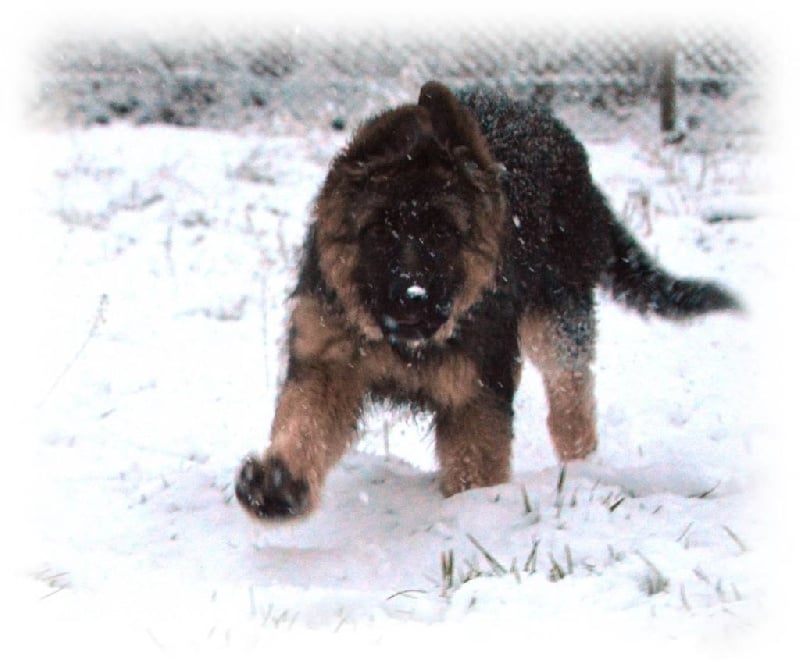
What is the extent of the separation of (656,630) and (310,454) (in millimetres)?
1595

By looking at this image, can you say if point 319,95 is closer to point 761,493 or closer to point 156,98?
point 156,98

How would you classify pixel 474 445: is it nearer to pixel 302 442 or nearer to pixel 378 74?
pixel 302 442

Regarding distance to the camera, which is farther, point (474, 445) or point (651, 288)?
point (651, 288)

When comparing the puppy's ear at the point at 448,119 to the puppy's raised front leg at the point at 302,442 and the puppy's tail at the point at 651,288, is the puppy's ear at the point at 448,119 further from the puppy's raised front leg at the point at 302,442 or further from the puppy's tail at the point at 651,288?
the puppy's tail at the point at 651,288

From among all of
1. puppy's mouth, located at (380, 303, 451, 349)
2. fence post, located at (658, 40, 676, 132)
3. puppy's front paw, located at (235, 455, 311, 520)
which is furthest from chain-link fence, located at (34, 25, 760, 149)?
puppy's front paw, located at (235, 455, 311, 520)

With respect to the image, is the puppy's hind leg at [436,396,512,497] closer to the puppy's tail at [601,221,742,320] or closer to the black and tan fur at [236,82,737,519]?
the black and tan fur at [236,82,737,519]

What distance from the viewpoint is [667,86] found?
11.6 m

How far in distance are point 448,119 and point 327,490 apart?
5.37 ft

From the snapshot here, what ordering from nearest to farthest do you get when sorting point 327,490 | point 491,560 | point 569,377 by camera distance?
point 491,560, point 327,490, point 569,377

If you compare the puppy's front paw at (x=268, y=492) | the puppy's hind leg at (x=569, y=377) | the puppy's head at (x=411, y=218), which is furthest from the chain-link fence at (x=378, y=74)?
the puppy's front paw at (x=268, y=492)

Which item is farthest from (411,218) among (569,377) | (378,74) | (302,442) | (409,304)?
(378,74)

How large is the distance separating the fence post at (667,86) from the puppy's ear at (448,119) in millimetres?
8714

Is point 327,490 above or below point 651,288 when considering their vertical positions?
below

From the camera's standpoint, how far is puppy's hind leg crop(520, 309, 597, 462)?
16.4 ft
